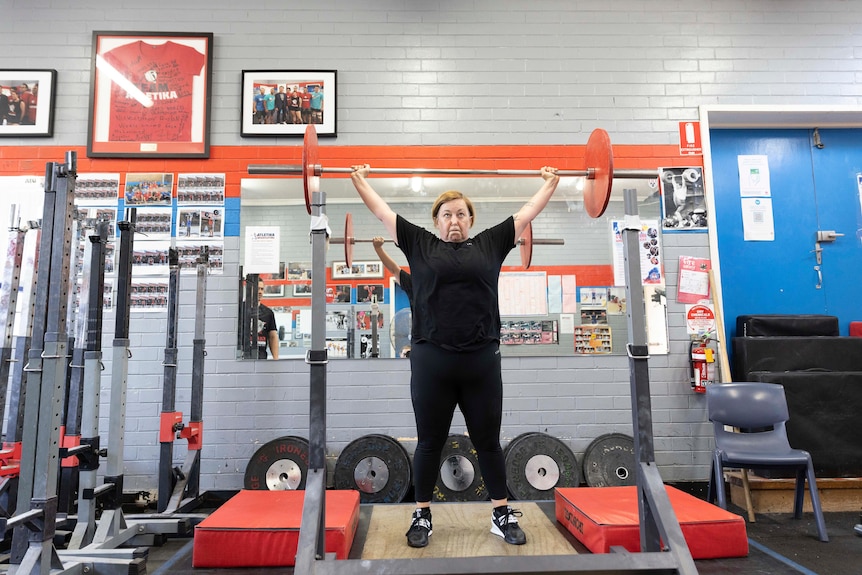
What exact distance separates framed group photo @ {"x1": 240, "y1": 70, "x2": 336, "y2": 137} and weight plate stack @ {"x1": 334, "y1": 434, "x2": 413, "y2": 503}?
2.16 m

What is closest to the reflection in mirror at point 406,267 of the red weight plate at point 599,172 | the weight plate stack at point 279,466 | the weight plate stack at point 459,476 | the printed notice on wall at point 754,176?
the weight plate stack at point 279,466

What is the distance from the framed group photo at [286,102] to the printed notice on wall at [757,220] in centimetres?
312


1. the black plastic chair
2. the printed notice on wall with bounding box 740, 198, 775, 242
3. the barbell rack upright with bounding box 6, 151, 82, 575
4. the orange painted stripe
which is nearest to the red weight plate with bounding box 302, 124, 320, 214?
the barbell rack upright with bounding box 6, 151, 82, 575

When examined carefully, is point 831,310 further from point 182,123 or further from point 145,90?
point 145,90

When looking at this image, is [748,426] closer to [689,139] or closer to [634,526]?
[634,526]

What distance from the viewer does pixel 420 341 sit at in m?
2.16

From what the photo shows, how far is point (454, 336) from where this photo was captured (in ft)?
6.86

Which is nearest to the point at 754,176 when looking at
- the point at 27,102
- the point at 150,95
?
the point at 150,95

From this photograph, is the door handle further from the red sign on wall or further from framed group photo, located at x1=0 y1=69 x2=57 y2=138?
framed group photo, located at x1=0 y1=69 x2=57 y2=138

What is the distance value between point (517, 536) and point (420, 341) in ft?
3.11

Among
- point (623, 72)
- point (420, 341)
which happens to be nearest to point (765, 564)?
point (420, 341)

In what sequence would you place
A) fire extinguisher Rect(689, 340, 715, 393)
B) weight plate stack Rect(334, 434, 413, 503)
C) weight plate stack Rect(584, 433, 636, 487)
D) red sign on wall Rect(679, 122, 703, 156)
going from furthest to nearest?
1. red sign on wall Rect(679, 122, 703, 156)
2. fire extinguisher Rect(689, 340, 715, 393)
3. weight plate stack Rect(584, 433, 636, 487)
4. weight plate stack Rect(334, 434, 413, 503)

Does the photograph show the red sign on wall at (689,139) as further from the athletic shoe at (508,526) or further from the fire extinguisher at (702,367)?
the athletic shoe at (508,526)

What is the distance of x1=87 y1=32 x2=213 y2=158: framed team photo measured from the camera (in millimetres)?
3686
